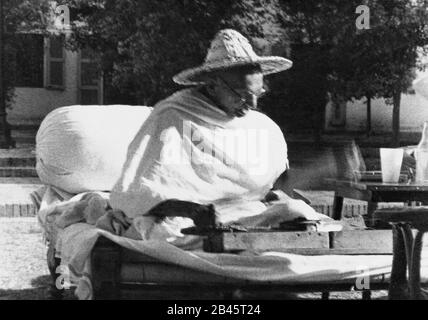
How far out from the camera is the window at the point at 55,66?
2590 cm

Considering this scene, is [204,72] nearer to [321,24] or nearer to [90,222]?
[90,222]

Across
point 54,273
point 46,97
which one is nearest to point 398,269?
point 54,273

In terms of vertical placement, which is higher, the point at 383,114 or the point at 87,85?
the point at 87,85

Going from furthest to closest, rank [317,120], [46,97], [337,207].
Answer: [46,97]
[317,120]
[337,207]

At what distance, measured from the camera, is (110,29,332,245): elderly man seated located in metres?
4.79

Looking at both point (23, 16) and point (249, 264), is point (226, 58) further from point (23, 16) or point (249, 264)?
point (23, 16)

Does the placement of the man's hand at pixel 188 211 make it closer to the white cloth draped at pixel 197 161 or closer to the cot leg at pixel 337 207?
the white cloth draped at pixel 197 161

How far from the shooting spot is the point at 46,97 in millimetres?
25828

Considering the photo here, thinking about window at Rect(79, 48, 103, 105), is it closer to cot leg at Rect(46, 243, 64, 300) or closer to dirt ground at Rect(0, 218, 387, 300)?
dirt ground at Rect(0, 218, 387, 300)

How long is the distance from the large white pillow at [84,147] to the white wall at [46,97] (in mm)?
19434

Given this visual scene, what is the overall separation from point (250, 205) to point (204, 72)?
0.73 m

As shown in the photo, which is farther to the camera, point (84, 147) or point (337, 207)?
point (337, 207)

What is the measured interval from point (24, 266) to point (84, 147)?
1.48 meters

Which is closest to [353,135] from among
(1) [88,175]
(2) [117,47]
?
(2) [117,47]
